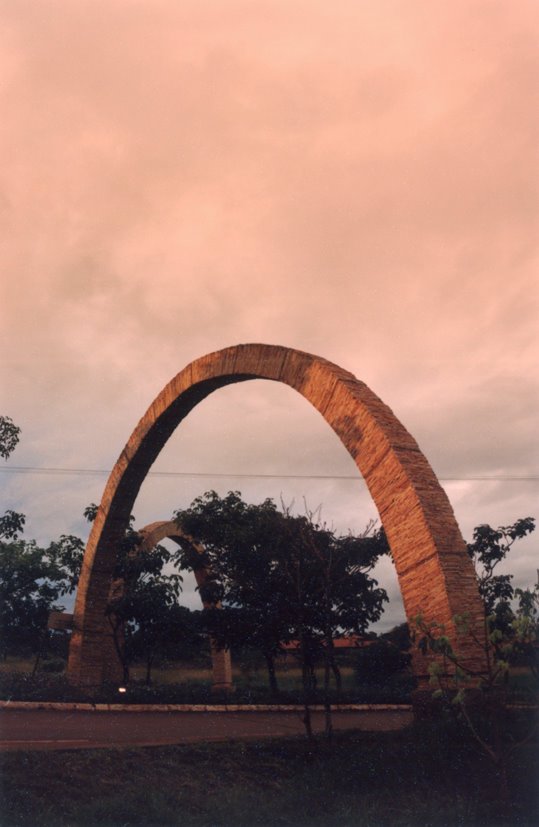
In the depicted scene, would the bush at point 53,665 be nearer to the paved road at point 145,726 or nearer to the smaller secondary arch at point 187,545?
the smaller secondary arch at point 187,545

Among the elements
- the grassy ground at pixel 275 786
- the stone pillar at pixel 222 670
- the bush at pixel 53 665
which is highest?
the bush at pixel 53 665

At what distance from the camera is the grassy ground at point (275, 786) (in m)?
5.92

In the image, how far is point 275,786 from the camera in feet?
24.3

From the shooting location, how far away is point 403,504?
925cm

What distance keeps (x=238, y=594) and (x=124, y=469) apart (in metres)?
3.85

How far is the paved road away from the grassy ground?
1.03m

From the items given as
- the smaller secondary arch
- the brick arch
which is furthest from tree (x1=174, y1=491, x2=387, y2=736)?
the brick arch

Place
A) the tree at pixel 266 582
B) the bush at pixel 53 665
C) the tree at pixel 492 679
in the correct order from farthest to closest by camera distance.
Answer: the bush at pixel 53 665 < the tree at pixel 266 582 < the tree at pixel 492 679

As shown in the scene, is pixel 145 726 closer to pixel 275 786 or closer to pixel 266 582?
pixel 275 786

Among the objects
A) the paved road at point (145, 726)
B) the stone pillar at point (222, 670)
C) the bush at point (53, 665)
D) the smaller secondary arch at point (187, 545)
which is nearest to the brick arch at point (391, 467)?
the paved road at point (145, 726)

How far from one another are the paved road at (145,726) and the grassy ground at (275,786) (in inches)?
40.5

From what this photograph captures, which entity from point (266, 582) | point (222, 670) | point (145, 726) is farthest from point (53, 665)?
point (145, 726)

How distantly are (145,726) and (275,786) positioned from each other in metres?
4.27

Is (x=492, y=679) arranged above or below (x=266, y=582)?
below
